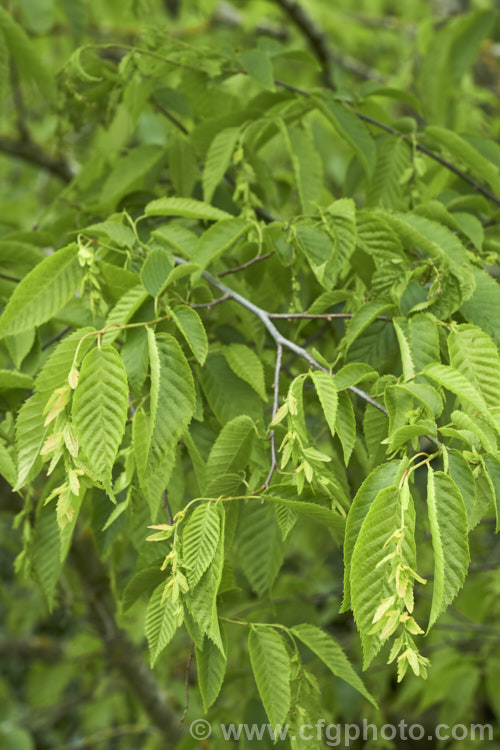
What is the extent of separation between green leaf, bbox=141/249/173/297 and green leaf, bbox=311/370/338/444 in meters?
0.27

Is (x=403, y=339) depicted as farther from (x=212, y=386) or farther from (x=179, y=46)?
(x=179, y=46)

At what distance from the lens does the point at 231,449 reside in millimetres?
986

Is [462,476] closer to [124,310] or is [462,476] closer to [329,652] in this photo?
[329,652]

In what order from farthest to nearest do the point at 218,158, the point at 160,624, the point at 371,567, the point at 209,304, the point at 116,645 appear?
the point at 116,645, the point at 218,158, the point at 209,304, the point at 160,624, the point at 371,567

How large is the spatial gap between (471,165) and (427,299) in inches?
19.3

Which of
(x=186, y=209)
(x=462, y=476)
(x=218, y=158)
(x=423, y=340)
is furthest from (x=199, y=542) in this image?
(x=218, y=158)

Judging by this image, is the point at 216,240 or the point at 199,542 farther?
the point at 216,240

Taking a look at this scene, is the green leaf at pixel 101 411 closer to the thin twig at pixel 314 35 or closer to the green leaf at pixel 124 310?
the green leaf at pixel 124 310

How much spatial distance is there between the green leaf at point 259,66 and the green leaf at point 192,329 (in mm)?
651

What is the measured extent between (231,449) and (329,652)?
0.35 metres

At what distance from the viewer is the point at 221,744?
1.72 metres
